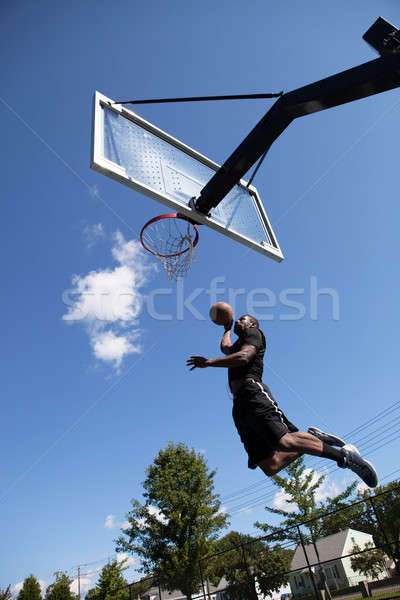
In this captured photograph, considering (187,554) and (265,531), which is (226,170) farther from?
(265,531)

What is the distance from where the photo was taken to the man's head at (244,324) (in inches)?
132

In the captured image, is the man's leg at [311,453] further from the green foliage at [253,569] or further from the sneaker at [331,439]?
the green foliage at [253,569]

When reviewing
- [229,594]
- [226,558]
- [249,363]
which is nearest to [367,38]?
[249,363]

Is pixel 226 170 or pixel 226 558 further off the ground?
pixel 226 170

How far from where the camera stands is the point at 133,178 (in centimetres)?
407

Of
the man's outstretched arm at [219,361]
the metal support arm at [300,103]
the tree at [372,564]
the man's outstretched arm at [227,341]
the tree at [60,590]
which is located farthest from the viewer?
the tree at [372,564]

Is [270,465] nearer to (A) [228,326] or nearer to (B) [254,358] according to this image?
(B) [254,358]

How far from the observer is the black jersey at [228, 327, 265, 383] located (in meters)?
3.04

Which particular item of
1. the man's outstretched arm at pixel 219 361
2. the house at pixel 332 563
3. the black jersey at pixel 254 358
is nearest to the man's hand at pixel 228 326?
the black jersey at pixel 254 358

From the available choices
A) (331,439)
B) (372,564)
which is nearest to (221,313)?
(331,439)

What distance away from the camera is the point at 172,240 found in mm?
5211

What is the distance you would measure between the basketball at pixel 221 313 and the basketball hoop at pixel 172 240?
186 cm

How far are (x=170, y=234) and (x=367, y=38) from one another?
3851mm

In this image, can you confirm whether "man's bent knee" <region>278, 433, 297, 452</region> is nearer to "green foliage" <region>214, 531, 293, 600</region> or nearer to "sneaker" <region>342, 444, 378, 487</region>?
"sneaker" <region>342, 444, 378, 487</region>
